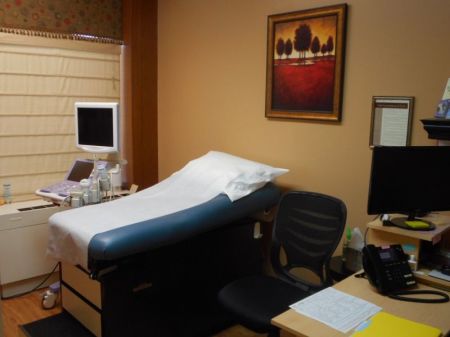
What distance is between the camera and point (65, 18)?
3.39 m

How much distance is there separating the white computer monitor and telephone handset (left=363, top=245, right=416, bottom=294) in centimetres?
198

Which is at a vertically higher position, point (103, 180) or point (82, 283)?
point (103, 180)

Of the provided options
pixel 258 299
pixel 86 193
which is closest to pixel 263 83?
pixel 86 193

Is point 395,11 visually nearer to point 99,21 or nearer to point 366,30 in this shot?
point 366,30

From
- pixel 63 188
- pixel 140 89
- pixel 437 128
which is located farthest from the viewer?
pixel 140 89

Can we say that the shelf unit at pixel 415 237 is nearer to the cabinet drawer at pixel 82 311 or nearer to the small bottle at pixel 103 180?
the cabinet drawer at pixel 82 311

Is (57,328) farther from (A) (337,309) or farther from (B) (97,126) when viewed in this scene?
(A) (337,309)

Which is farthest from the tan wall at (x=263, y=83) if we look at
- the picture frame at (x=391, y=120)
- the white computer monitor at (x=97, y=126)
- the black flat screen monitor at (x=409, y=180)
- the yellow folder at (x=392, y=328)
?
the yellow folder at (x=392, y=328)

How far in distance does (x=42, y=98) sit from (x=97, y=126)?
22.7 inches

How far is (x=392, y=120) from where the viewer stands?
93.3 inches

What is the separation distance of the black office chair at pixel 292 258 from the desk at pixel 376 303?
0.36m

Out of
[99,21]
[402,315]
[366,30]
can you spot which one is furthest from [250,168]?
[99,21]

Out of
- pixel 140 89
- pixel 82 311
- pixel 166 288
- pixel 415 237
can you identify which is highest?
pixel 140 89

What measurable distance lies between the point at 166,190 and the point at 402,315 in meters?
1.63
